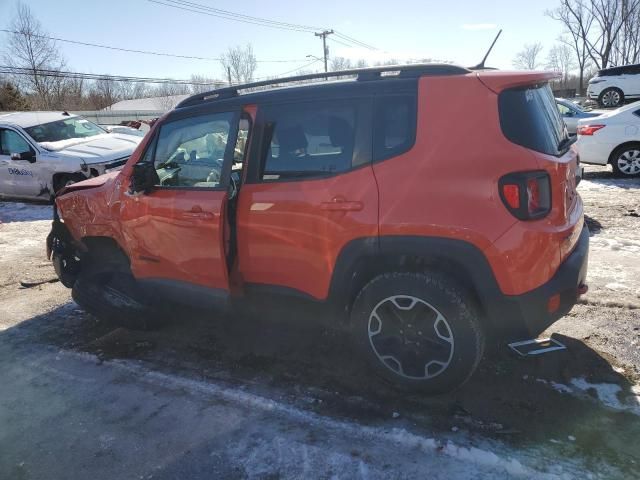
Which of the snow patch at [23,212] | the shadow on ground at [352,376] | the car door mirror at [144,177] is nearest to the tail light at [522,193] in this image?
the shadow on ground at [352,376]

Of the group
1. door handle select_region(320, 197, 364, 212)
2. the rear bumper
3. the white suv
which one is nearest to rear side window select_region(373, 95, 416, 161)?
door handle select_region(320, 197, 364, 212)

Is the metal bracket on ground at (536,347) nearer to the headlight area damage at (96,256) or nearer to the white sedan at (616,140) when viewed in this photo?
the headlight area damage at (96,256)

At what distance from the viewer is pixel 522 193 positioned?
8.25 feet

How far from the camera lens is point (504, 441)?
256cm

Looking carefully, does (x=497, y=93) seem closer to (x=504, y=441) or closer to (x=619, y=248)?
(x=504, y=441)

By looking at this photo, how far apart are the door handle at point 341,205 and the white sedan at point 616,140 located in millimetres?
8292

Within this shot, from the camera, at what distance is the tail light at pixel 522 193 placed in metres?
2.52

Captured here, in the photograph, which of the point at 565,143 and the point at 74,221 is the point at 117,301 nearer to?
the point at 74,221

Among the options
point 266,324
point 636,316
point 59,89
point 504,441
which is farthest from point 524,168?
point 59,89

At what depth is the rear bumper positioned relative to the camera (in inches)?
103

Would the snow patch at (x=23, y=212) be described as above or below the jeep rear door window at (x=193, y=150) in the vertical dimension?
below

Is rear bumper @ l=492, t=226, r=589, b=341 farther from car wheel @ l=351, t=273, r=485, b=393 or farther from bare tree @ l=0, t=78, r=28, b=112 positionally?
bare tree @ l=0, t=78, r=28, b=112

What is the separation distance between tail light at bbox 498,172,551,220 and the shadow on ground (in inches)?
45.0

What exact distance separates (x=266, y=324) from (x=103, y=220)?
5.46 ft
